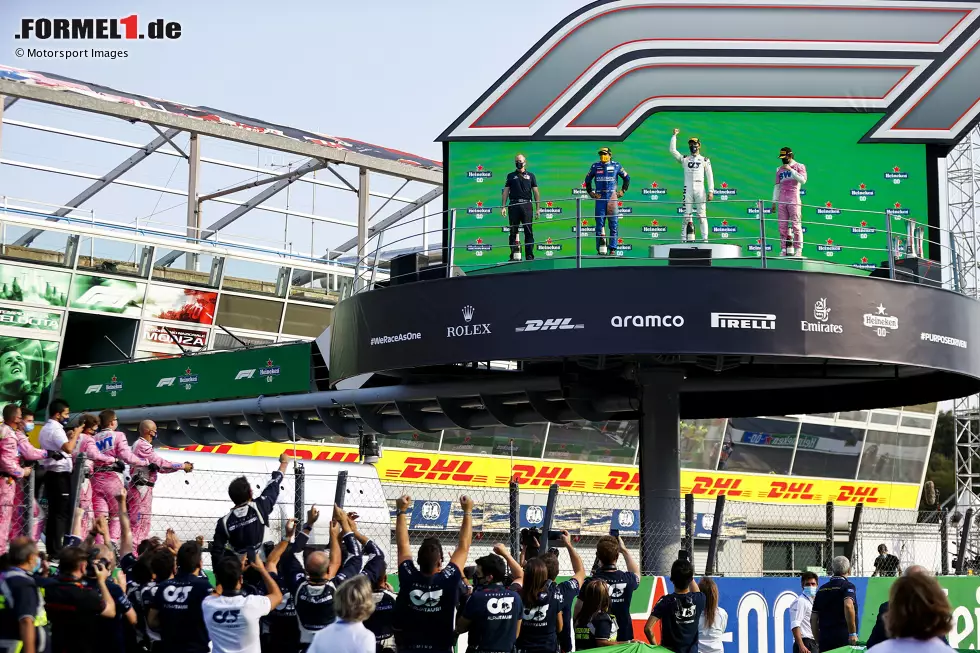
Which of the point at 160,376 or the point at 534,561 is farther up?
the point at 160,376

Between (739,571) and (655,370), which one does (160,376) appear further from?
(739,571)

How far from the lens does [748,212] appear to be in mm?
20156

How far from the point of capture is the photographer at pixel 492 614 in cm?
980

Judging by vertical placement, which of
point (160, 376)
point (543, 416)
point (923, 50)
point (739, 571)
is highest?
point (923, 50)

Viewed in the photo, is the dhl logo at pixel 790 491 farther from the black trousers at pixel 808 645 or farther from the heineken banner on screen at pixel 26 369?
the black trousers at pixel 808 645

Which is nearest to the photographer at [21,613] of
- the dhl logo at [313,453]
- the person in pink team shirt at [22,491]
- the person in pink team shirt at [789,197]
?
the person in pink team shirt at [22,491]

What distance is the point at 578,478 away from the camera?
4594 cm

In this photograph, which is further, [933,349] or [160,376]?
[160,376]

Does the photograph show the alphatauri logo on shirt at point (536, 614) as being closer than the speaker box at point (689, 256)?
Yes

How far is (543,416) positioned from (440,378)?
6.26 ft

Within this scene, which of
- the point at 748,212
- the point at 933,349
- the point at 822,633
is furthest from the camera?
the point at 748,212

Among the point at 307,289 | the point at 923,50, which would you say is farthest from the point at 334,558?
the point at 307,289

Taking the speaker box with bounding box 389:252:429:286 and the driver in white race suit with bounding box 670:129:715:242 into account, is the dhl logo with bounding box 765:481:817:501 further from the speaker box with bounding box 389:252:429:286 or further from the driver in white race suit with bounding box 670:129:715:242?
the speaker box with bounding box 389:252:429:286

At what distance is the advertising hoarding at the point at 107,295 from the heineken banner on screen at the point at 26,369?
1.66 metres
